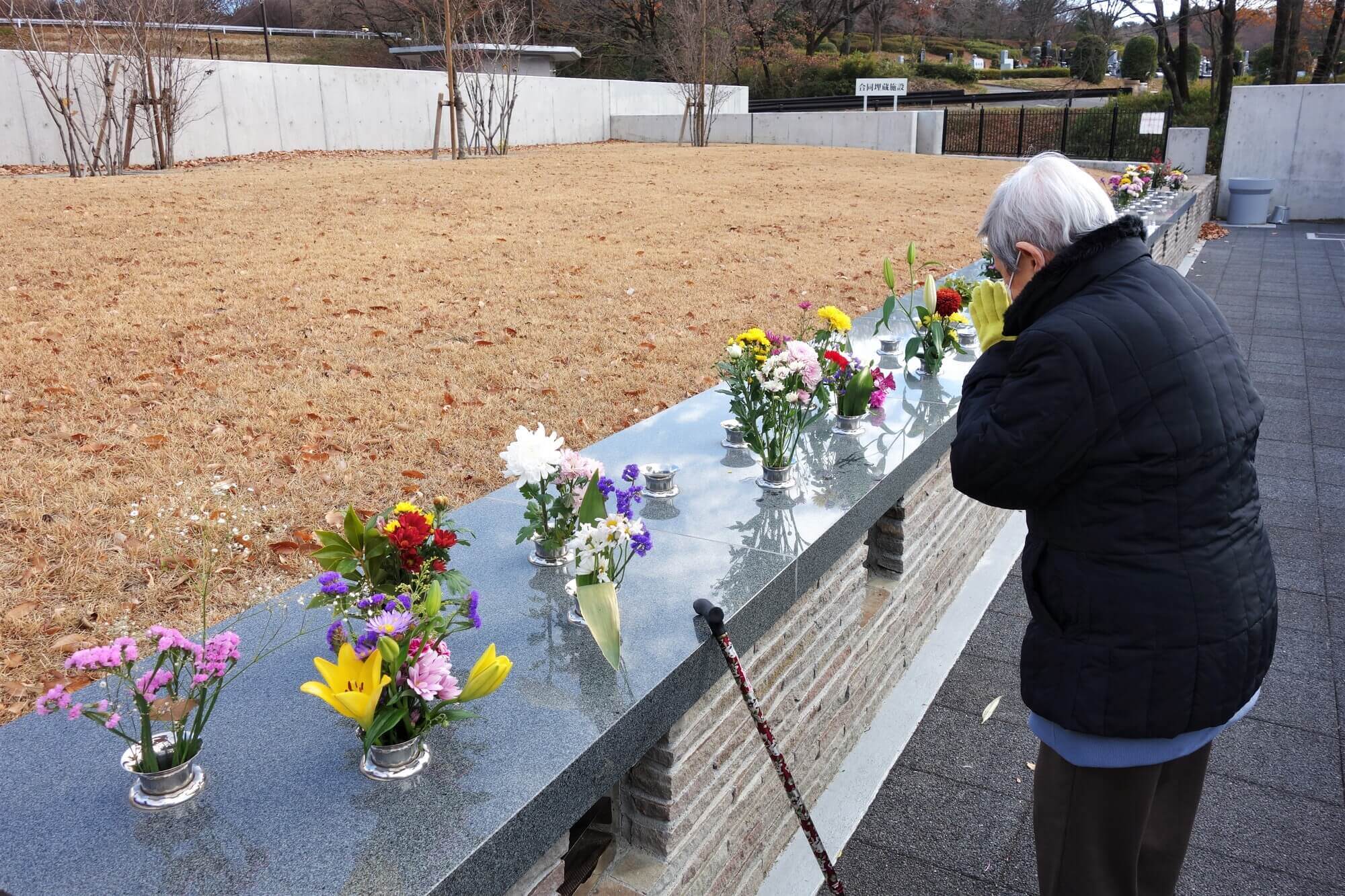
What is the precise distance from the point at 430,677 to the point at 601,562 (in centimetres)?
52

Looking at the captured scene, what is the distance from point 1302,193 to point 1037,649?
19.7 metres

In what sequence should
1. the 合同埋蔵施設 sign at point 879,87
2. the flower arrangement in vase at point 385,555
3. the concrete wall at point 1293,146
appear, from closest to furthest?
the flower arrangement in vase at point 385,555 < the concrete wall at point 1293,146 < the 合同埋蔵施設 sign at point 879,87

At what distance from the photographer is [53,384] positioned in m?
4.95

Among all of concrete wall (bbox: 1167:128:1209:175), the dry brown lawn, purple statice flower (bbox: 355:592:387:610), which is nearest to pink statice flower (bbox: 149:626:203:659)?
purple statice flower (bbox: 355:592:387:610)

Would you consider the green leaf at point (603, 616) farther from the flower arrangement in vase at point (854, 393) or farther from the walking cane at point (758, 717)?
the flower arrangement in vase at point (854, 393)

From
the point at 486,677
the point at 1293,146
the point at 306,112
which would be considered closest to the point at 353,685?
the point at 486,677

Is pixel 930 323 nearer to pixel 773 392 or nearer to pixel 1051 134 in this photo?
pixel 773 392

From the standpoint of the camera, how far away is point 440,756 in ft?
5.89

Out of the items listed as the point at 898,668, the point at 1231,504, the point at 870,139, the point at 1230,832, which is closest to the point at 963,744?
the point at 898,668

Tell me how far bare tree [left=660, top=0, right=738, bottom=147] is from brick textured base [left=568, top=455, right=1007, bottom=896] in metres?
21.3

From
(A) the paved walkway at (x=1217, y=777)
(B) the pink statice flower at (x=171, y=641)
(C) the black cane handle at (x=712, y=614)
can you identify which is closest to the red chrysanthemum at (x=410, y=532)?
(B) the pink statice flower at (x=171, y=641)

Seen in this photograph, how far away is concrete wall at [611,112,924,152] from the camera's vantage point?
25078 millimetres

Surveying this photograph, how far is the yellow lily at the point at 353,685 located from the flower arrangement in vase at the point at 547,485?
65 centimetres

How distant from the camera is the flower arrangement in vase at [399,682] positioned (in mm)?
1646
